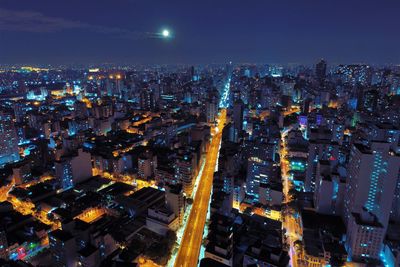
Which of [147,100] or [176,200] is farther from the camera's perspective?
[147,100]

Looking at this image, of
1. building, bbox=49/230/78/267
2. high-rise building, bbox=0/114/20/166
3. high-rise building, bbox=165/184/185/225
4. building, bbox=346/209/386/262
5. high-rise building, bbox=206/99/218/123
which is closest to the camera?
building, bbox=49/230/78/267

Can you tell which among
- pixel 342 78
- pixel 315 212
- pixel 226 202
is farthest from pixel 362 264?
pixel 342 78

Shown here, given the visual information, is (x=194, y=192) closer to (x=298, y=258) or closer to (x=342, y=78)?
(x=298, y=258)

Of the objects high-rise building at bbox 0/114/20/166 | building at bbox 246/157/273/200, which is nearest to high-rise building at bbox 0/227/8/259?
high-rise building at bbox 0/114/20/166

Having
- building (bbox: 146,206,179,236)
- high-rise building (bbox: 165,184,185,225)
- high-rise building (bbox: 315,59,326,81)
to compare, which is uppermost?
high-rise building (bbox: 315,59,326,81)

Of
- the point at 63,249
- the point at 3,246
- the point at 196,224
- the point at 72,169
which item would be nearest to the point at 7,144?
the point at 72,169

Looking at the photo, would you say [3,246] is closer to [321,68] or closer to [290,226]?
[290,226]

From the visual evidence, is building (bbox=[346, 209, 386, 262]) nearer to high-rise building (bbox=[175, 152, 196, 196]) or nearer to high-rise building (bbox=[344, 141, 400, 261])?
high-rise building (bbox=[344, 141, 400, 261])

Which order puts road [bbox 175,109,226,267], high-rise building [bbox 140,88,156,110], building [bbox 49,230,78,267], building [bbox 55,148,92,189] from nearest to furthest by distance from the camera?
building [bbox 49,230,78,267] → road [bbox 175,109,226,267] → building [bbox 55,148,92,189] → high-rise building [bbox 140,88,156,110]
